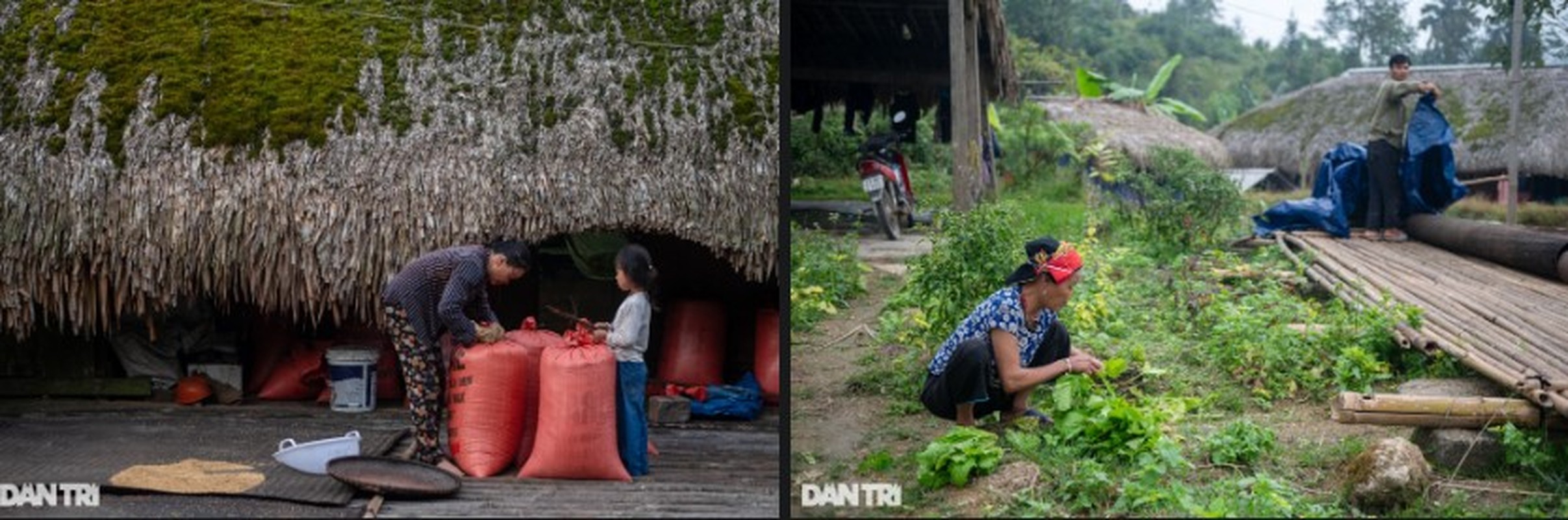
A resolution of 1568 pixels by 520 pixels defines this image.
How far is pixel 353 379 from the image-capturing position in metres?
6.24

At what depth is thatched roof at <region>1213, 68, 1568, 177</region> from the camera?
5.73 meters

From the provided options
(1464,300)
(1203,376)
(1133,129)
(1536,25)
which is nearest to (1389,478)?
(1203,376)

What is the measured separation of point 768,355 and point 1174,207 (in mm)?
1763

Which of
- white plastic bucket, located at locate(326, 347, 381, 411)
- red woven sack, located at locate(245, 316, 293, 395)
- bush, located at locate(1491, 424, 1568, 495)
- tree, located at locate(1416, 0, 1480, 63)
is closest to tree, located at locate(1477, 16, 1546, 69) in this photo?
tree, located at locate(1416, 0, 1480, 63)

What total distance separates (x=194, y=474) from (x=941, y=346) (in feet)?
8.03

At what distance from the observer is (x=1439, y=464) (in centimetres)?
421

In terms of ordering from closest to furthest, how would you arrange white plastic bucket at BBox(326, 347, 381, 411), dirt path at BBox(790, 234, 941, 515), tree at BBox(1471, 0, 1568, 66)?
dirt path at BBox(790, 234, 941, 515) < tree at BBox(1471, 0, 1568, 66) < white plastic bucket at BBox(326, 347, 381, 411)

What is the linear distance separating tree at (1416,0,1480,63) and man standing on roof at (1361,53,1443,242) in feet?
1.35

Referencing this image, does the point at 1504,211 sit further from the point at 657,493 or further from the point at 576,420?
the point at 576,420

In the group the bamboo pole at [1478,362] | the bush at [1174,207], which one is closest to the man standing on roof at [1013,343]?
the bamboo pole at [1478,362]

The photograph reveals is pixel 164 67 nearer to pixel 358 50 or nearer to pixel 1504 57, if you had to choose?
pixel 358 50

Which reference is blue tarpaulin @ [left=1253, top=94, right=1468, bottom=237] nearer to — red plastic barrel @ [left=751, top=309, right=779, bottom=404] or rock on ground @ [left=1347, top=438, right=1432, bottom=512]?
red plastic barrel @ [left=751, top=309, right=779, bottom=404]

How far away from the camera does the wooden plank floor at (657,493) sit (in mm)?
4664
